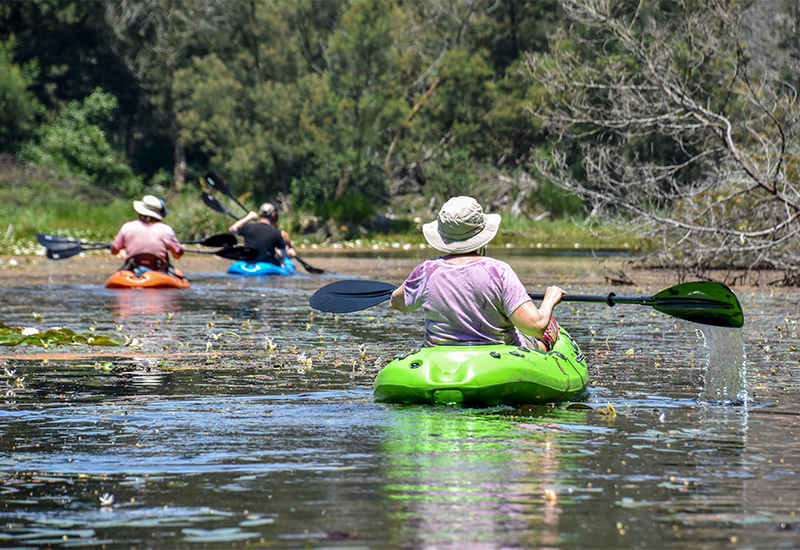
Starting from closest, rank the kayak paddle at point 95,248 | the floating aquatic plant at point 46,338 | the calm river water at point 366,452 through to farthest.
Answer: the calm river water at point 366,452, the floating aquatic plant at point 46,338, the kayak paddle at point 95,248

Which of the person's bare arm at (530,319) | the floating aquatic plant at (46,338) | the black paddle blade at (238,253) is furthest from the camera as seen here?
the black paddle blade at (238,253)

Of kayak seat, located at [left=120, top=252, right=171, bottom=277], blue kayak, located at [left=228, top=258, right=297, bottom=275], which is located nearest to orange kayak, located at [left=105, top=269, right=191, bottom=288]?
kayak seat, located at [left=120, top=252, right=171, bottom=277]

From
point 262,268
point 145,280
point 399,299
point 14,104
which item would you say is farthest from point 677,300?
point 14,104

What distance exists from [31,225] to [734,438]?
3017cm

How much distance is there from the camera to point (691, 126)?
16141 mm

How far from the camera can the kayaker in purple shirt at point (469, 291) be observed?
286 inches

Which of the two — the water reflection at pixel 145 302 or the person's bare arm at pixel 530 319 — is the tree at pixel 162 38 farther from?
the person's bare arm at pixel 530 319

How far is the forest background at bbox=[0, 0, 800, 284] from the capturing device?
3872cm

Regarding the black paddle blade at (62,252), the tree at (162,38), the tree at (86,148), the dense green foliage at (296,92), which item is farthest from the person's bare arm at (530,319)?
the tree at (162,38)

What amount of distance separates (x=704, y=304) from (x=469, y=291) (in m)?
2.29

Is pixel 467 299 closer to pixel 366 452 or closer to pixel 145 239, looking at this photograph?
pixel 366 452

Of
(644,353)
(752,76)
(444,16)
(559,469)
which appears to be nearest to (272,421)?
(559,469)

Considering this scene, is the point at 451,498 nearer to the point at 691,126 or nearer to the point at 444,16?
the point at 691,126

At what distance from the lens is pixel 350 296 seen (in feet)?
30.0
